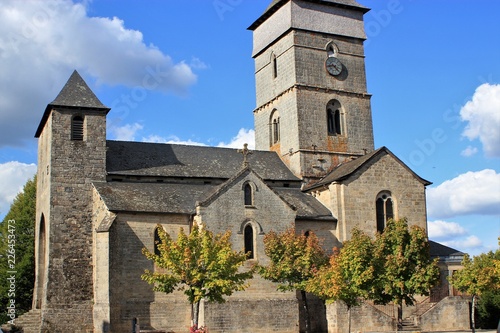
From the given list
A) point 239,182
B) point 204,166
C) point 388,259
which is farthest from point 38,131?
point 388,259

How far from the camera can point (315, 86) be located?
47.2m

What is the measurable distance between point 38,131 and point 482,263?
2758 cm

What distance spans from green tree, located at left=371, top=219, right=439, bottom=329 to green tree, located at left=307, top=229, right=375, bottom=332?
742mm

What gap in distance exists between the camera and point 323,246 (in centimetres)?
3972

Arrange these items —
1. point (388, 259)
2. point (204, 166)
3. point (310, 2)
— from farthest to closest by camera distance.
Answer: point (310, 2) < point (204, 166) < point (388, 259)

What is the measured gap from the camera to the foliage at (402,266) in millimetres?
33094

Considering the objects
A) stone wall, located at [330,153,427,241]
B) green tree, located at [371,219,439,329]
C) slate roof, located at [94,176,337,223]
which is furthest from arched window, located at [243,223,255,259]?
green tree, located at [371,219,439,329]

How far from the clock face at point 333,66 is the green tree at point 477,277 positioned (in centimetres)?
1685

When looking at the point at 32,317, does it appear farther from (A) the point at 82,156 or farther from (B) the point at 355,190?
(B) the point at 355,190

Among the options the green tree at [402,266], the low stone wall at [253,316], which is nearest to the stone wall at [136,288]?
the low stone wall at [253,316]

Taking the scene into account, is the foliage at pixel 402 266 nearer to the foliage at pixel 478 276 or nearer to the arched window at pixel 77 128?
the foliage at pixel 478 276

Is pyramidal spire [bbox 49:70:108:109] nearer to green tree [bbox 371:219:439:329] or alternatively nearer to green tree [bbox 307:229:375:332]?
green tree [bbox 307:229:375:332]

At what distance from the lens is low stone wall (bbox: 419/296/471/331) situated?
37.8m

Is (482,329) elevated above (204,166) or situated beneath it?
situated beneath
